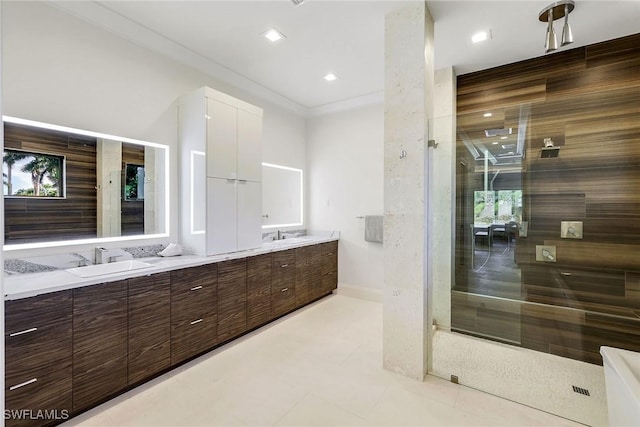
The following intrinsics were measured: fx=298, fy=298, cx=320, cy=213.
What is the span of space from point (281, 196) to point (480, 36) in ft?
10.0

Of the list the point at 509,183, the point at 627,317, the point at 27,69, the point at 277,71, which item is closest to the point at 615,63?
the point at 509,183

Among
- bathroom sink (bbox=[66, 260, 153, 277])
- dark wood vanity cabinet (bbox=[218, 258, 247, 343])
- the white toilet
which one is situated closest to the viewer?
the white toilet

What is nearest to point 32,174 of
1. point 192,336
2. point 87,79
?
point 87,79

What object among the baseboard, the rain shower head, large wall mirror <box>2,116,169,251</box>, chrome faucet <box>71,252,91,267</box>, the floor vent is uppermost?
the rain shower head

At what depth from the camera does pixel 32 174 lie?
2.27m

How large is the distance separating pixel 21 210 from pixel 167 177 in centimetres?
112

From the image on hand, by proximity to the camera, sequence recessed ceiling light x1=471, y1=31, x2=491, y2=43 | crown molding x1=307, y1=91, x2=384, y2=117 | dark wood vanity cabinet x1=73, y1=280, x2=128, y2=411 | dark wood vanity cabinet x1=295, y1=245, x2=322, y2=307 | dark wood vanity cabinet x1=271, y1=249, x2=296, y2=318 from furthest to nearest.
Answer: crown molding x1=307, y1=91, x2=384, y2=117 < dark wood vanity cabinet x1=295, y1=245, x2=322, y2=307 < dark wood vanity cabinet x1=271, y1=249, x2=296, y2=318 < recessed ceiling light x1=471, y1=31, x2=491, y2=43 < dark wood vanity cabinet x1=73, y1=280, x2=128, y2=411

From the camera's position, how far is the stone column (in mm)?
2373

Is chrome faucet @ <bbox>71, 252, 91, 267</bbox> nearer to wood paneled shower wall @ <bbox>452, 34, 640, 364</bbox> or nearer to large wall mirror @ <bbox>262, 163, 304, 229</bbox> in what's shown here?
large wall mirror @ <bbox>262, 163, 304, 229</bbox>

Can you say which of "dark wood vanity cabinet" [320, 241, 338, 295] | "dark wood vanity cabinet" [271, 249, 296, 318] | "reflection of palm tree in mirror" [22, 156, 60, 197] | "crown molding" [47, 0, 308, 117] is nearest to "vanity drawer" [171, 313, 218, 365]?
"dark wood vanity cabinet" [271, 249, 296, 318]

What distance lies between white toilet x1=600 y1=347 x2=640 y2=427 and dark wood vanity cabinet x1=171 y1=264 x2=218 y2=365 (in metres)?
2.81

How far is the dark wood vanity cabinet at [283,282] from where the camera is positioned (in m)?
3.43

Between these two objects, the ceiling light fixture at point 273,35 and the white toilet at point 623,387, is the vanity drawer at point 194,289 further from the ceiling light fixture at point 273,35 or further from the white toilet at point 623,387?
the white toilet at point 623,387

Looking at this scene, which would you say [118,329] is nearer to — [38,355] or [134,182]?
[38,355]
